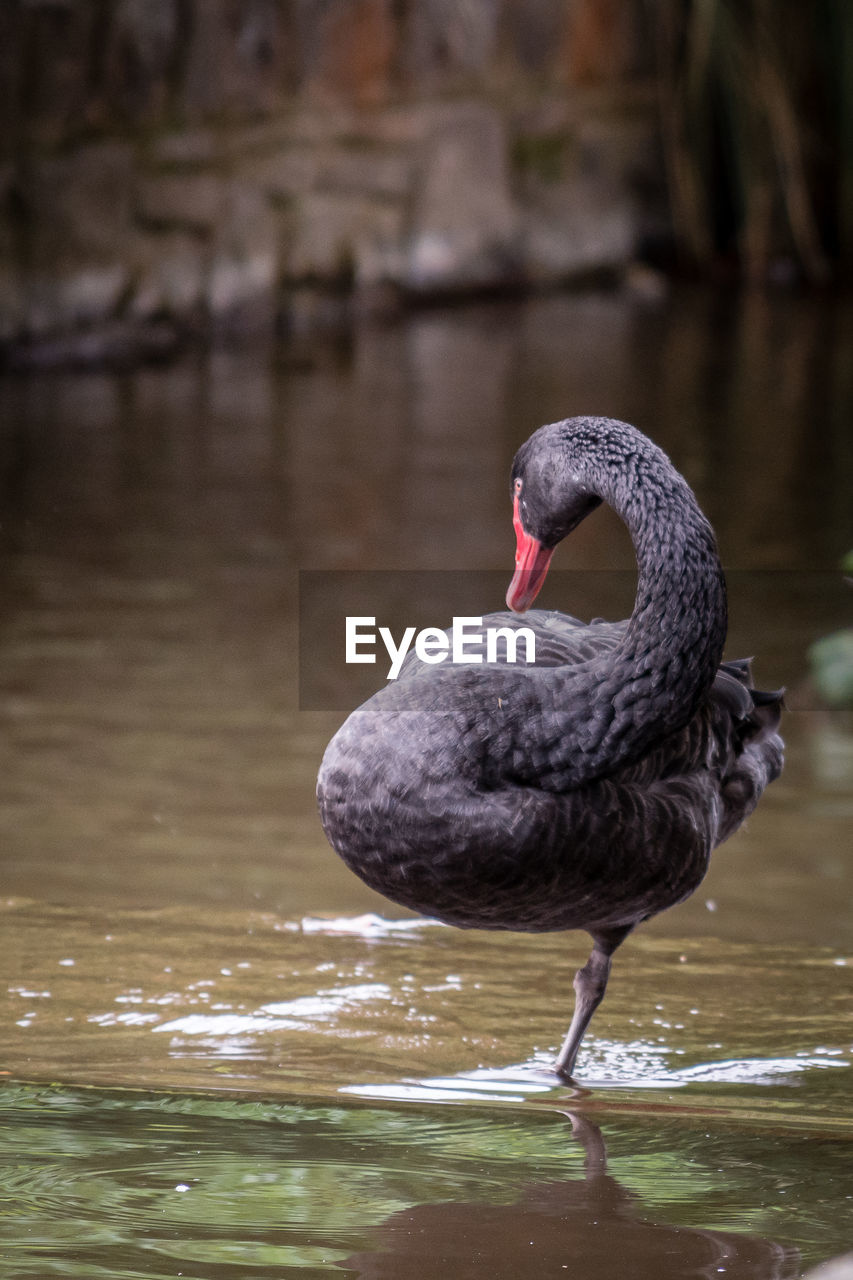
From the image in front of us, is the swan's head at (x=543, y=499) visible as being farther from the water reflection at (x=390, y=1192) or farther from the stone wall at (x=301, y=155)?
the stone wall at (x=301, y=155)

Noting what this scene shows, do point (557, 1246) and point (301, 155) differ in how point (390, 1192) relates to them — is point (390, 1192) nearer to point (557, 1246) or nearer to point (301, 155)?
point (557, 1246)

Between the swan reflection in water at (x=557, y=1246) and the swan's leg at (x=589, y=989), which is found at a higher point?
the swan reflection in water at (x=557, y=1246)

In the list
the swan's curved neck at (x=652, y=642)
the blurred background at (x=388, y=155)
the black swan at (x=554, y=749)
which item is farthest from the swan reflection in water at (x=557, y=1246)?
the blurred background at (x=388, y=155)

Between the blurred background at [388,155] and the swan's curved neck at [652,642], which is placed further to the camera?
the blurred background at [388,155]

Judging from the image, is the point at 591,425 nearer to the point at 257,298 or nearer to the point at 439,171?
the point at 257,298

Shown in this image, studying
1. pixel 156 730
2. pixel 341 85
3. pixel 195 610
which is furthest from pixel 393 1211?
pixel 341 85

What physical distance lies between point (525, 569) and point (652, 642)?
24 cm

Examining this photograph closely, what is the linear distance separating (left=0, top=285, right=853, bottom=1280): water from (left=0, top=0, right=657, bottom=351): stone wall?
155 centimetres

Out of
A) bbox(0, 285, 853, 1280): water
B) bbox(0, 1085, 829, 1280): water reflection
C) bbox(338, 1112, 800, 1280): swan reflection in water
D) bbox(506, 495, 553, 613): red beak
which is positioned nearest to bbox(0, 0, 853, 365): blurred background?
bbox(0, 285, 853, 1280): water

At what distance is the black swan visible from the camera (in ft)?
6.75

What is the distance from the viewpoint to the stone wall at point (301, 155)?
278 inches

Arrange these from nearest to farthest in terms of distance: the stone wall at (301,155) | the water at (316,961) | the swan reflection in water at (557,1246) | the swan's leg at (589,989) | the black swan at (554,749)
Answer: the swan reflection in water at (557,1246) → the water at (316,961) → the black swan at (554,749) → the swan's leg at (589,989) → the stone wall at (301,155)

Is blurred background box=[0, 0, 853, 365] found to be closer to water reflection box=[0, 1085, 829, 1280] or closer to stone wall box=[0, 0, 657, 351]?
stone wall box=[0, 0, 657, 351]

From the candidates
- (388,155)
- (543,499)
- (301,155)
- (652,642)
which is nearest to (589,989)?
(652,642)
